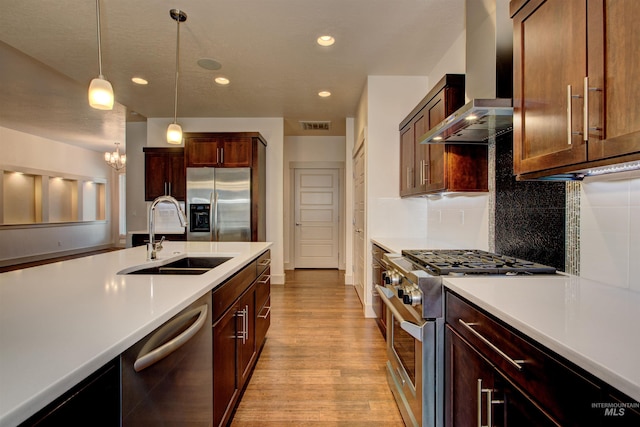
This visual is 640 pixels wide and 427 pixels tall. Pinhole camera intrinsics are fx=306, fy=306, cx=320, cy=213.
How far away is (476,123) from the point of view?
1.74 meters

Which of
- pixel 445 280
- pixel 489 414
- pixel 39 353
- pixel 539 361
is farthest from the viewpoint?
pixel 445 280

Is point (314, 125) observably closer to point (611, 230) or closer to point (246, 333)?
point (246, 333)

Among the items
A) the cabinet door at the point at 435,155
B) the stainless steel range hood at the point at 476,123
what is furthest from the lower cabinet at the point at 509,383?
the cabinet door at the point at 435,155

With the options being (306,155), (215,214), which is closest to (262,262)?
(215,214)

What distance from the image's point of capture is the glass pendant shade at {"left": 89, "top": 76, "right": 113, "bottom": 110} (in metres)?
1.96

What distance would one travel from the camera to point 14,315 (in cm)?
87

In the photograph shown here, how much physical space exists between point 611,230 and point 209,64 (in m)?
3.54

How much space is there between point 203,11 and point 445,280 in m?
2.60

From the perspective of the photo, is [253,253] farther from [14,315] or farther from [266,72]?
[266,72]

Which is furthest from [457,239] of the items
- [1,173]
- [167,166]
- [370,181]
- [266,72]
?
[1,173]

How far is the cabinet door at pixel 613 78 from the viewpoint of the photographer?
842mm

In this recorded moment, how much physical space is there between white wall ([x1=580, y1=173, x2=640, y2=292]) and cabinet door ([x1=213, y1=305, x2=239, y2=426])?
1.71 meters

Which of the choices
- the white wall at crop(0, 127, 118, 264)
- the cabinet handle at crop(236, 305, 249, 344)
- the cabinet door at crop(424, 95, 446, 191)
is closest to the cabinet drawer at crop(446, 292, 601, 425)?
the cabinet handle at crop(236, 305, 249, 344)

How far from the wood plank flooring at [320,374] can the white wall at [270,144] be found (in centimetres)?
137
